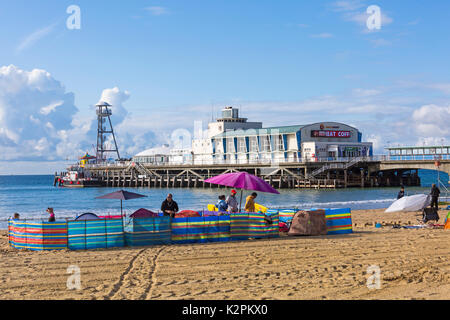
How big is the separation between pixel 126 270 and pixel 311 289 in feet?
12.2

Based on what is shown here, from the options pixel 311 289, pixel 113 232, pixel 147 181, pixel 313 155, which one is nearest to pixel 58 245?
pixel 113 232

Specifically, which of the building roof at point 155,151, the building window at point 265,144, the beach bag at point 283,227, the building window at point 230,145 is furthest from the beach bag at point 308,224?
the building roof at point 155,151

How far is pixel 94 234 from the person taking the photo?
13.3m

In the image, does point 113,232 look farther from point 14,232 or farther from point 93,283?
point 93,283

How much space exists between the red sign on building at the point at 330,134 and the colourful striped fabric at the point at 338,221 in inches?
1791

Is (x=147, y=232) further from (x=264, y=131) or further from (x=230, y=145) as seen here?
(x=230, y=145)

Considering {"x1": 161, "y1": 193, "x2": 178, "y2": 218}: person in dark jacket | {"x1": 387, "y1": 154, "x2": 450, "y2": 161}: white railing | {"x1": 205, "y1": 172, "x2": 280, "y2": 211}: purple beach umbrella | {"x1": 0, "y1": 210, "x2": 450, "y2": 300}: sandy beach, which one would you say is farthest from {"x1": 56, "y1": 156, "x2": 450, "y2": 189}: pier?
{"x1": 0, "y1": 210, "x2": 450, "y2": 300}: sandy beach

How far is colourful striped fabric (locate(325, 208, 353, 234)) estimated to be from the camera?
15.8 meters

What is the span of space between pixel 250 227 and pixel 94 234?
4.02 metres

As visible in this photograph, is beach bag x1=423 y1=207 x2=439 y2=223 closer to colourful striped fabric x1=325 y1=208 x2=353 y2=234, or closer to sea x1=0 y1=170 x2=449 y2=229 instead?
colourful striped fabric x1=325 y1=208 x2=353 y2=234

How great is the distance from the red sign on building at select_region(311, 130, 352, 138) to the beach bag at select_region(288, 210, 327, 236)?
46158mm

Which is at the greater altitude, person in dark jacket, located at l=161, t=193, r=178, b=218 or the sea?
person in dark jacket, located at l=161, t=193, r=178, b=218
